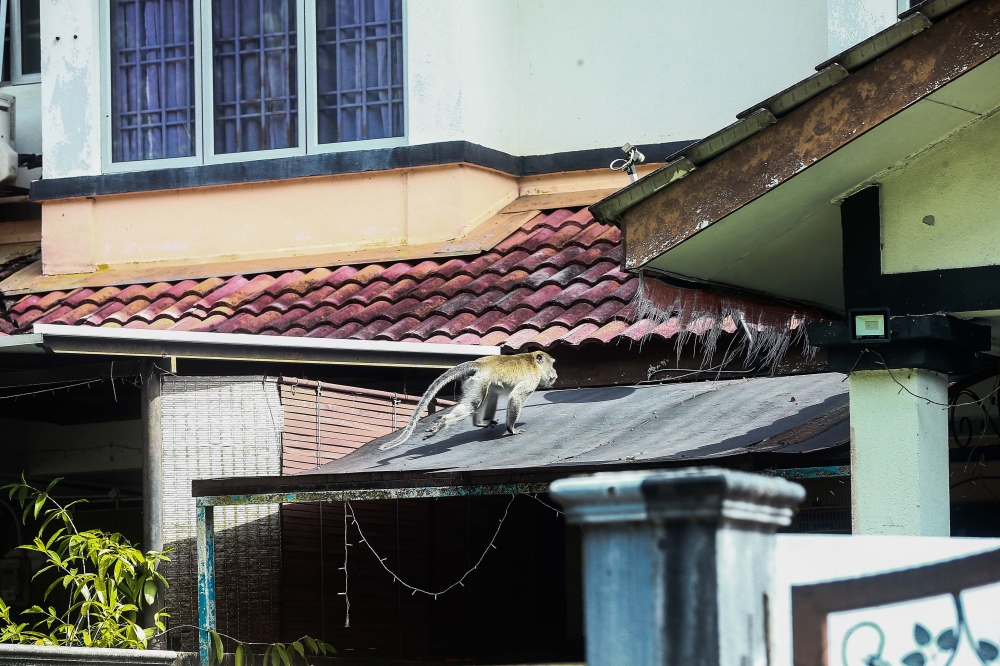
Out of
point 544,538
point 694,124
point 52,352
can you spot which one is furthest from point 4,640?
point 694,124

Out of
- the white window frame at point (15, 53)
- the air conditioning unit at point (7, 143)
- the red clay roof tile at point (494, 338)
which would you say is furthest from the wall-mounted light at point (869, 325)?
the white window frame at point (15, 53)

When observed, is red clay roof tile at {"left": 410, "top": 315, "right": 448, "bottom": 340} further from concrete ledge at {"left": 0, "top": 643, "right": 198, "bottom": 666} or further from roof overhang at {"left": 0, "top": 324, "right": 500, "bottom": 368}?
concrete ledge at {"left": 0, "top": 643, "right": 198, "bottom": 666}

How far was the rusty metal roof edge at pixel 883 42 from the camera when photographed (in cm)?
616

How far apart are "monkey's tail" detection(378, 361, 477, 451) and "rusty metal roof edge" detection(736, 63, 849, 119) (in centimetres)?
338

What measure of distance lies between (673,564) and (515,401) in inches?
247

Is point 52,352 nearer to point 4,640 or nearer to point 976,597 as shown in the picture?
point 4,640

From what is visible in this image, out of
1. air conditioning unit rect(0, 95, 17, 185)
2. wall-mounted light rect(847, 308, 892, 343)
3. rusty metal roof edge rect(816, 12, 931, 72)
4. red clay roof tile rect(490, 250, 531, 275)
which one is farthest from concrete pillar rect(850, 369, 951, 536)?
air conditioning unit rect(0, 95, 17, 185)

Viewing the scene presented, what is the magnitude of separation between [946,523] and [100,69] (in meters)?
8.82

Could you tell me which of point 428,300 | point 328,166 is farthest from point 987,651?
point 328,166

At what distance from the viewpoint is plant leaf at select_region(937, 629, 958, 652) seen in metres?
4.71

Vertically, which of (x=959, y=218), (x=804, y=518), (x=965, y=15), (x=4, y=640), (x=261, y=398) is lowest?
(x=4, y=640)

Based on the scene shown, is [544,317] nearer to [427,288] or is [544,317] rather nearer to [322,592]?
[427,288]

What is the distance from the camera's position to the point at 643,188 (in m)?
6.77

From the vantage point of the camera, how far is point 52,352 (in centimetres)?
880
